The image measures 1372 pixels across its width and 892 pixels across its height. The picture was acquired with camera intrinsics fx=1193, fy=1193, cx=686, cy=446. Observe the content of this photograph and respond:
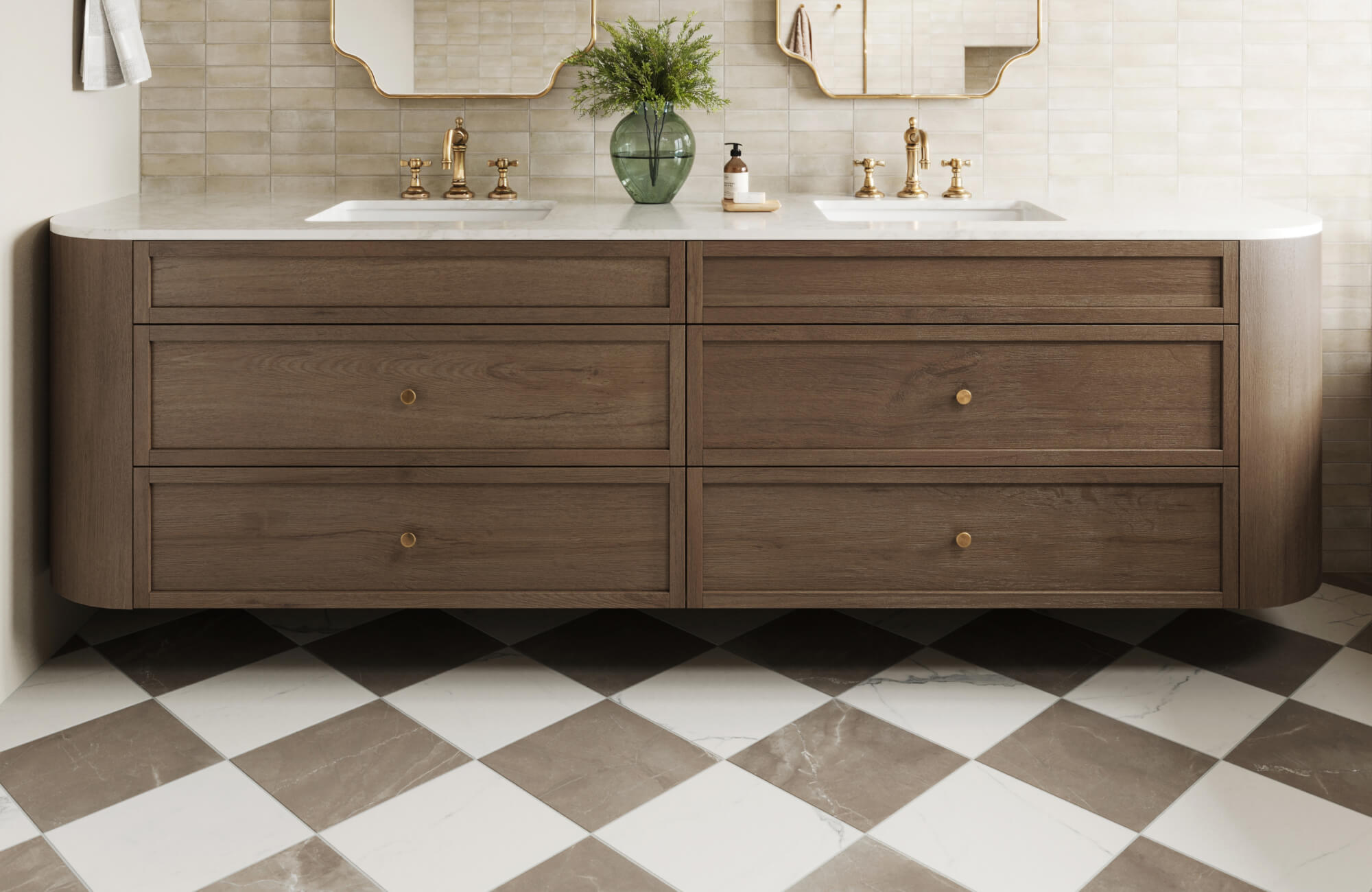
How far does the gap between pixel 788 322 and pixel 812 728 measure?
0.66 m

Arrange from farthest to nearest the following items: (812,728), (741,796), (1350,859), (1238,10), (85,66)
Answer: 1. (1238,10)
2. (85,66)
3. (812,728)
4. (741,796)
5. (1350,859)

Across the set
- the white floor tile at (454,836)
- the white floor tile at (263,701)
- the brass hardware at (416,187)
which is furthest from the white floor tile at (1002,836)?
the brass hardware at (416,187)

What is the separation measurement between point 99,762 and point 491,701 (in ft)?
1.96

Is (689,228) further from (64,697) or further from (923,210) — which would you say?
(64,697)

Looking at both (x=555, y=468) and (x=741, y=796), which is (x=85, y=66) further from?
(x=741, y=796)

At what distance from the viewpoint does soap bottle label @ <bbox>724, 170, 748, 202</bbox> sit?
2256 millimetres

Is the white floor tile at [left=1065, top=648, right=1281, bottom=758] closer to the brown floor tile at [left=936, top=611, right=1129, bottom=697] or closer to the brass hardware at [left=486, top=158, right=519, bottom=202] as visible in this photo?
the brown floor tile at [left=936, top=611, right=1129, bottom=697]

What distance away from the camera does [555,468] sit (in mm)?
2018

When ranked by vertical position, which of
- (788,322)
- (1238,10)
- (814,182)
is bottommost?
(788,322)

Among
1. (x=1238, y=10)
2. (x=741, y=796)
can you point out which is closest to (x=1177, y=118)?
(x=1238, y=10)

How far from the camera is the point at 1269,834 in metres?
1.62

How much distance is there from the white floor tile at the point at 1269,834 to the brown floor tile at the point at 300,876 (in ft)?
3.48

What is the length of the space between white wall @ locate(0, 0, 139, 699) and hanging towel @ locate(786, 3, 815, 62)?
4.53ft

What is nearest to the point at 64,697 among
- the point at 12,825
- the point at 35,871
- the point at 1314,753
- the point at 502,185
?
the point at 12,825
